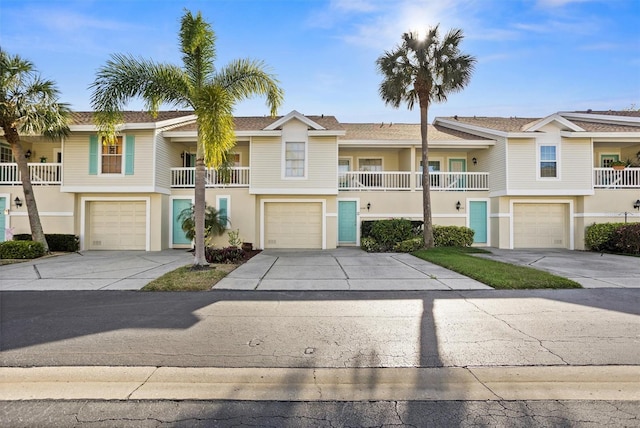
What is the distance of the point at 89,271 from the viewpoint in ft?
34.1

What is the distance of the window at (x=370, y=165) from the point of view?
20.2 metres

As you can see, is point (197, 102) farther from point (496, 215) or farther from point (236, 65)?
point (496, 215)

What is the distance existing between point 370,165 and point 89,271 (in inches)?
576

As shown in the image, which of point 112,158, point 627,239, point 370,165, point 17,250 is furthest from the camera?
point 370,165

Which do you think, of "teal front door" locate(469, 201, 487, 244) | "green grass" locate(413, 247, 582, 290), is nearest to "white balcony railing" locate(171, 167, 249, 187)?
"green grass" locate(413, 247, 582, 290)

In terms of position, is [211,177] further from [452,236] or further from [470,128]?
[470,128]

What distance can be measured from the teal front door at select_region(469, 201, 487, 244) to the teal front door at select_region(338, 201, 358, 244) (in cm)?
593

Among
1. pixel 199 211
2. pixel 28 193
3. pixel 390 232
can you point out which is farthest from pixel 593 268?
pixel 28 193

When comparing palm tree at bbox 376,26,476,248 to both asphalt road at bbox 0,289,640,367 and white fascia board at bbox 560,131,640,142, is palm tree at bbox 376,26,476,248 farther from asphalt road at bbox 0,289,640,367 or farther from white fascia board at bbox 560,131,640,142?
asphalt road at bbox 0,289,640,367

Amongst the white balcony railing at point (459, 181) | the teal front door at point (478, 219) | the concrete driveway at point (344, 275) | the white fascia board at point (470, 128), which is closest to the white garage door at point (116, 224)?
the concrete driveway at point (344, 275)

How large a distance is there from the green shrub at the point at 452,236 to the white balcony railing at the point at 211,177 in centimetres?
925

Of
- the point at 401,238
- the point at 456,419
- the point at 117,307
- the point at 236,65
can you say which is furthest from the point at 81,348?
the point at 401,238

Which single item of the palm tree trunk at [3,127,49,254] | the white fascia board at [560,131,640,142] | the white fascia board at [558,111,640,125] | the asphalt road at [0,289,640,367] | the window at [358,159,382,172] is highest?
the white fascia board at [558,111,640,125]

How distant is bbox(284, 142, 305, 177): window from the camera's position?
1642 cm
